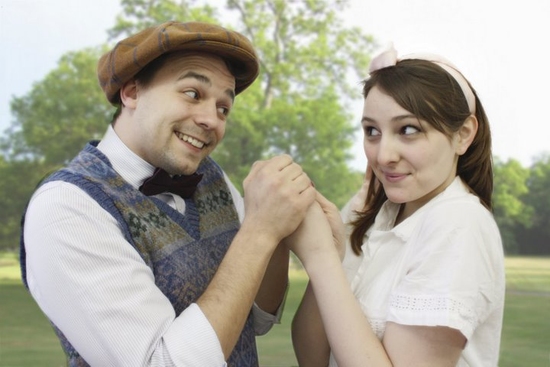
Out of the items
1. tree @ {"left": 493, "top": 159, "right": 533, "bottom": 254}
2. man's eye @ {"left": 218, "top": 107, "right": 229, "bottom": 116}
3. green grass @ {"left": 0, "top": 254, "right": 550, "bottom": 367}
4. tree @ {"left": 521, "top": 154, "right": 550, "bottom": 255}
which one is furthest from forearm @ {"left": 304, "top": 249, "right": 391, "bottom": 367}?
tree @ {"left": 493, "top": 159, "right": 533, "bottom": 254}

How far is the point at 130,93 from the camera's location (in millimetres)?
1569

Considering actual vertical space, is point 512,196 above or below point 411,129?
below

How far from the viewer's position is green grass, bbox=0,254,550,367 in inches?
250

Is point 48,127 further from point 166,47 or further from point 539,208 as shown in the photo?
point 166,47

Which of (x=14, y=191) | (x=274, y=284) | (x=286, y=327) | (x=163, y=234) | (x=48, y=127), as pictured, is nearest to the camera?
(x=163, y=234)

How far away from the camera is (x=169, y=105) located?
1504mm

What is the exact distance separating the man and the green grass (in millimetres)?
4245

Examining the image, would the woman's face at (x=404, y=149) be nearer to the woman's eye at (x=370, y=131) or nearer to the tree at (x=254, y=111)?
the woman's eye at (x=370, y=131)

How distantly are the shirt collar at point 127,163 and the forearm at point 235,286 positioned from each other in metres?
0.32

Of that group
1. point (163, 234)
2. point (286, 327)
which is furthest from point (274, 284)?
point (286, 327)

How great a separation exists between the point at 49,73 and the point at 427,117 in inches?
370

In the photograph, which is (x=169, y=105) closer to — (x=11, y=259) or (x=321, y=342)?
(x=321, y=342)

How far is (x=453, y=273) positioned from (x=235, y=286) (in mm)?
417

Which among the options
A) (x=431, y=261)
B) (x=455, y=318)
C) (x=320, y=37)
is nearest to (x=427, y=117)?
(x=431, y=261)
